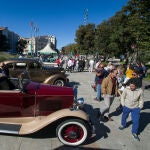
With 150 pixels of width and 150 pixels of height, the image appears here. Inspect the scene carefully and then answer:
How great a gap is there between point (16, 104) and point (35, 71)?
743 centimetres

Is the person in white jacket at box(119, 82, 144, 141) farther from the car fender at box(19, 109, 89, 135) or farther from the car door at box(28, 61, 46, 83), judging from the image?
the car door at box(28, 61, 46, 83)

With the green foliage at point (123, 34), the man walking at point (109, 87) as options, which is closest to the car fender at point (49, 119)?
the man walking at point (109, 87)

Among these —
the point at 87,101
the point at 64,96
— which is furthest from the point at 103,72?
the point at 64,96

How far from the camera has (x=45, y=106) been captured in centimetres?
663

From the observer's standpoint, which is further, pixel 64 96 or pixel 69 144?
pixel 64 96

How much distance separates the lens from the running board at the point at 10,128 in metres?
6.07

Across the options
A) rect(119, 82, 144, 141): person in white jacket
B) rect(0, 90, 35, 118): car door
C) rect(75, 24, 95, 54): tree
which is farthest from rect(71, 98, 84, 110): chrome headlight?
rect(75, 24, 95, 54): tree

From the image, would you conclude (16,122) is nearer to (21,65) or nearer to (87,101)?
(87,101)

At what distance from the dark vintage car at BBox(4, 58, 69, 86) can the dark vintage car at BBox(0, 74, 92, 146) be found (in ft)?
21.2

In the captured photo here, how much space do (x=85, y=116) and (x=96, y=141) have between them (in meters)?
0.76

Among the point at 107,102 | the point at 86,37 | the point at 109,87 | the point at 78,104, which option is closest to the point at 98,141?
the point at 78,104

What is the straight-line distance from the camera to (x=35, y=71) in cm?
1380

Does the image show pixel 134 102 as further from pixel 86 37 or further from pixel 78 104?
pixel 86 37

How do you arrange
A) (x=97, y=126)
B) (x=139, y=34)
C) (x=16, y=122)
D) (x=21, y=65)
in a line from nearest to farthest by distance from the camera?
1. (x=16, y=122)
2. (x=97, y=126)
3. (x=21, y=65)
4. (x=139, y=34)
